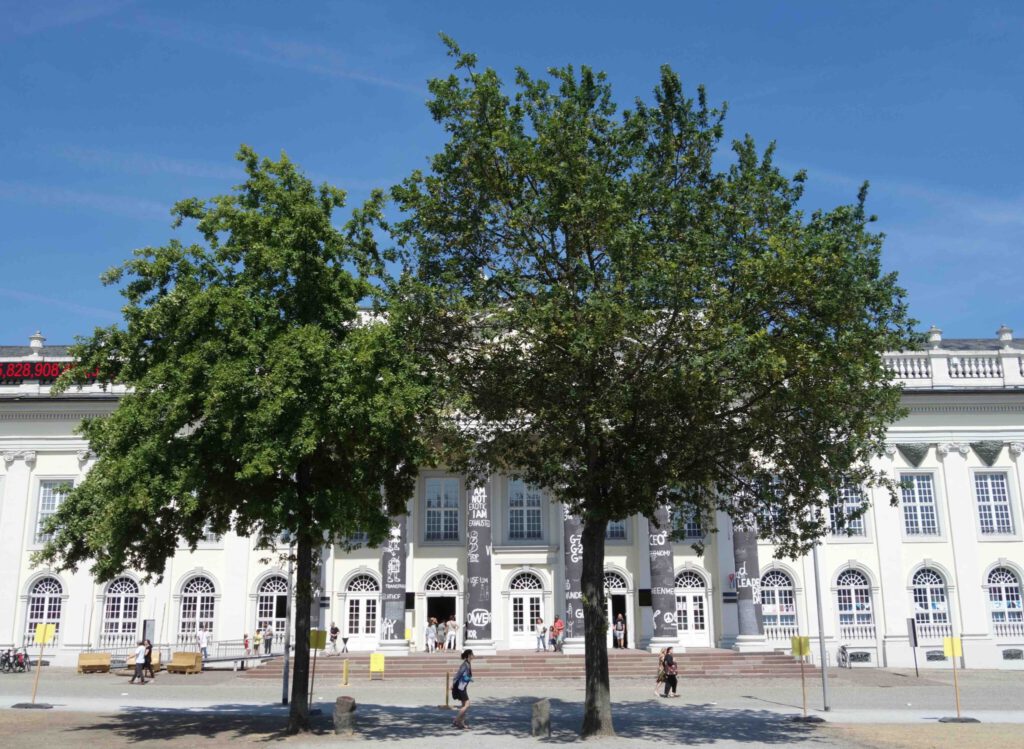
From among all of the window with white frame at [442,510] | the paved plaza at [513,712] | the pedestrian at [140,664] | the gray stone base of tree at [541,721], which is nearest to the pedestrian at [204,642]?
the paved plaza at [513,712]

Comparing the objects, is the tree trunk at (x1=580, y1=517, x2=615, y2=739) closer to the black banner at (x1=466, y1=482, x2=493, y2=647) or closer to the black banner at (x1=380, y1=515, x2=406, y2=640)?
the black banner at (x1=466, y1=482, x2=493, y2=647)

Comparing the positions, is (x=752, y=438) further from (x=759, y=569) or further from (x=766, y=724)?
(x=759, y=569)

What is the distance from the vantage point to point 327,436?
58.0ft

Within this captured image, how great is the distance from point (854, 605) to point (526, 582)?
1290cm

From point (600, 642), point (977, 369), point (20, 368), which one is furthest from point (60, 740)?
point (977, 369)

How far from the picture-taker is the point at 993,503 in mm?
37156

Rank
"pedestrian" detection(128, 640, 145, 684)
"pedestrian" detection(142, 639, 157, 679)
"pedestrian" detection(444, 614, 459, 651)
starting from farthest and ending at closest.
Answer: "pedestrian" detection(444, 614, 459, 651)
"pedestrian" detection(142, 639, 157, 679)
"pedestrian" detection(128, 640, 145, 684)

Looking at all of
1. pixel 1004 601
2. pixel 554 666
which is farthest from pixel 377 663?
→ pixel 1004 601

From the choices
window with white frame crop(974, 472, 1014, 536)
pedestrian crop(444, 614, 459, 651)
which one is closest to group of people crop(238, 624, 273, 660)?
pedestrian crop(444, 614, 459, 651)

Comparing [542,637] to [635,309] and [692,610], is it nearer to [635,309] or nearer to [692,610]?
[692,610]

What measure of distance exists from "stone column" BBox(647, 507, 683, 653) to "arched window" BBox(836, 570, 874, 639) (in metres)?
6.66

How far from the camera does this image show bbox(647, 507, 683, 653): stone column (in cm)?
3431

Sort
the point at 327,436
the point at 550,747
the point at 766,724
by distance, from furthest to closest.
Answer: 1. the point at 766,724
2. the point at 327,436
3. the point at 550,747

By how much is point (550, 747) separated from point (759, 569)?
21893mm
